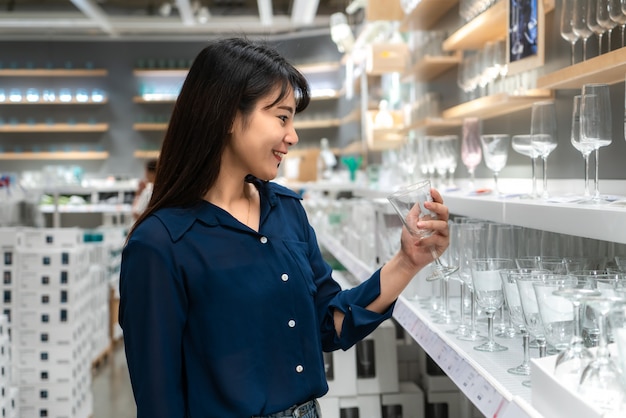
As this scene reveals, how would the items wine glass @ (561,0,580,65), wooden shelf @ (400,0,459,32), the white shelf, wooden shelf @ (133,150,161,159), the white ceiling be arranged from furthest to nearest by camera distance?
1. wooden shelf @ (133,150,161,159)
2. the white ceiling
3. wooden shelf @ (400,0,459,32)
4. wine glass @ (561,0,580,65)
5. the white shelf

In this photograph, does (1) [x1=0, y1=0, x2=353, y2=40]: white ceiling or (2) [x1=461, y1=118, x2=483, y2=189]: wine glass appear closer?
(2) [x1=461, y1=118, x2=483, y2=189]: wine glass

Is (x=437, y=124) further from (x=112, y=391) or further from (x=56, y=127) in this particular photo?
(x=56, y=127)

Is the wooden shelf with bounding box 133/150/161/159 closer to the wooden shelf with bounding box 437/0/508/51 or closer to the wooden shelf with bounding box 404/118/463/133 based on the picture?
the wooden shelf with bounding box 404/118/463/133

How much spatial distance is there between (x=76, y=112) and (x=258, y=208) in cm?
1193

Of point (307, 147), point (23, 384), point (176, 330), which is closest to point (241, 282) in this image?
point (176, 330)

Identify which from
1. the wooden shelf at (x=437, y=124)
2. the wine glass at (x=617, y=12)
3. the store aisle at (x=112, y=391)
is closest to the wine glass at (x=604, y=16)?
the wine glass at (x=617, y=12)

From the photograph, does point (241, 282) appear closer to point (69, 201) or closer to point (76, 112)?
point (69, 201)

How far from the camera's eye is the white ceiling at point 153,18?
11375 millimetres

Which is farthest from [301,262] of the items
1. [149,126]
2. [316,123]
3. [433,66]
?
[149,126]

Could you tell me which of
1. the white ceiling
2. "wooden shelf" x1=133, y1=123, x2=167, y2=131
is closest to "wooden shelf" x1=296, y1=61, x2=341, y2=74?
the white ceiling

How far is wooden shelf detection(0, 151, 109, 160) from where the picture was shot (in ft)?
41.0

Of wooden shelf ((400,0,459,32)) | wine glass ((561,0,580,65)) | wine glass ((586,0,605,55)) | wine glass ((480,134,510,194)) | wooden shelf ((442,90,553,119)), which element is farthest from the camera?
wooden shelf ((400,0,459,32))

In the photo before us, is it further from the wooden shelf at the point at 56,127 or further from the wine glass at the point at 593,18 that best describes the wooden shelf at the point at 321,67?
the wine glass at the point at 593,18

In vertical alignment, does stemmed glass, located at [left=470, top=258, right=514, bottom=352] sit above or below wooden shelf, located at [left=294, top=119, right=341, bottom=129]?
below
